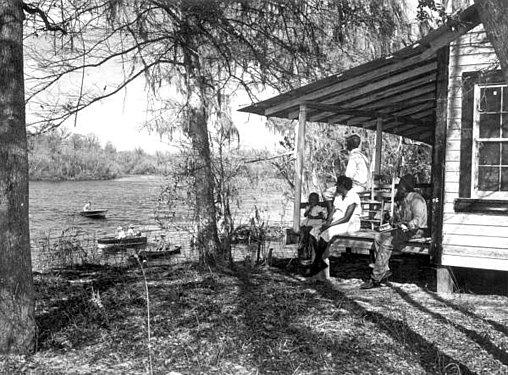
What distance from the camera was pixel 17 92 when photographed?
4727 millimetres

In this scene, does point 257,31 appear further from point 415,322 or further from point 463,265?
point 415,322

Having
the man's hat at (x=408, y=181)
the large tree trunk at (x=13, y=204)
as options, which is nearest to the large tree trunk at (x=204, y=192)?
the man's hat at (x=408, y=181)

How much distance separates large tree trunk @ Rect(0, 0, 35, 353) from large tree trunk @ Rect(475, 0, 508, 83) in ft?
11.6

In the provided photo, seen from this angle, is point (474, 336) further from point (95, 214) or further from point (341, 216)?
point (95, 214)

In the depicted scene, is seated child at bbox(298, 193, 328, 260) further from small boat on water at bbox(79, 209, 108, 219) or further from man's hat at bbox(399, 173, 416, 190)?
small boat on water at bbox(79, 209, 108, 219)

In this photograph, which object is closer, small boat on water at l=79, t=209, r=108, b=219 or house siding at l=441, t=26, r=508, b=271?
house siding at l=441, t=26, r=508, b=271

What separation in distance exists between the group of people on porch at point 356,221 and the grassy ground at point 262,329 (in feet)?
1.26

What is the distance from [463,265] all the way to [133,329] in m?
4.28

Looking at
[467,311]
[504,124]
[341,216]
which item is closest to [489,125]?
[504,124]

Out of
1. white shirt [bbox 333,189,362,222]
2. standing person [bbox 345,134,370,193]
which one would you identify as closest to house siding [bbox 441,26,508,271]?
white shirt [bbox 333,189,362,222]

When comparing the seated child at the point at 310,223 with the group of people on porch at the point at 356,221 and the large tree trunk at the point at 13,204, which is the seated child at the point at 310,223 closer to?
the group of people on porch at the point at 356,221

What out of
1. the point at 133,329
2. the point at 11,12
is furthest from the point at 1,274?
the point at 11,12

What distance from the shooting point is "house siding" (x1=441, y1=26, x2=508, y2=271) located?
7.19 meters

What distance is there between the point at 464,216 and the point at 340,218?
162 cm
